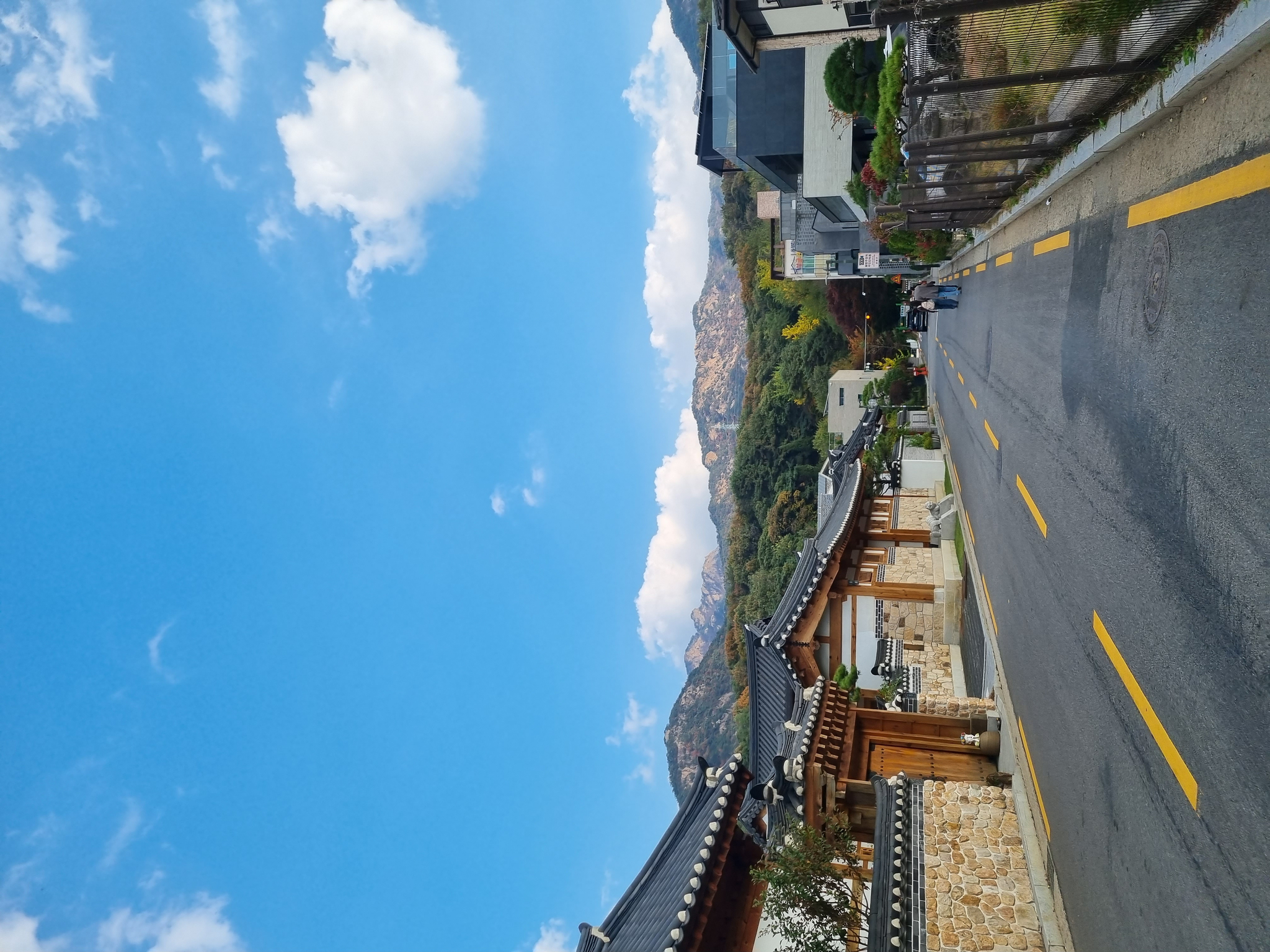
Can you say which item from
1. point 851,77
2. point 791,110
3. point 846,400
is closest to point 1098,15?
point 851,77

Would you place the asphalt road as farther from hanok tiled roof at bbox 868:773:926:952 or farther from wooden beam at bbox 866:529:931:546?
wooden beam at bbox 866:529:931:546

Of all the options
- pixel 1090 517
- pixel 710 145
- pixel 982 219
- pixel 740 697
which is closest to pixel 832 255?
pixel 710 145

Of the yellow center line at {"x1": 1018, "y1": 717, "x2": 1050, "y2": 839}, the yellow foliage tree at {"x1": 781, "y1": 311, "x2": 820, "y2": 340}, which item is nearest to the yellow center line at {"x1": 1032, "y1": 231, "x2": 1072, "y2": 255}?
the yellow center line at {"x1": 1018, "y1": 717, "x2": 1050, "y2": 839}

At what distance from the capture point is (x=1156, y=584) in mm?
7371

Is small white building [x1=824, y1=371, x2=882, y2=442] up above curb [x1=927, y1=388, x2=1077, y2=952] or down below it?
above

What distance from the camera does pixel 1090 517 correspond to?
954cm

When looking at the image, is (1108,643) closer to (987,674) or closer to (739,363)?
(987,674)

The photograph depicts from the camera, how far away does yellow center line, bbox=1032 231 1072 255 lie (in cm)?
1270

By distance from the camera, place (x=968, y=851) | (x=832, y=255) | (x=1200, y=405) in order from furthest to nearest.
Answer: (x=832, y=255) < (x=968, y=851) < (x=1200, y=405)

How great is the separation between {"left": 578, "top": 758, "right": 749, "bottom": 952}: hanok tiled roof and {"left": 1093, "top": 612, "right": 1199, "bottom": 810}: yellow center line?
8176 millimetres

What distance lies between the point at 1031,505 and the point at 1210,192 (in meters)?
6.69

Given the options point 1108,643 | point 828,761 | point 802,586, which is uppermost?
point 1108,643

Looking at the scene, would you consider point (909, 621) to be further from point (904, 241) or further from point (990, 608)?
point (904, 241)

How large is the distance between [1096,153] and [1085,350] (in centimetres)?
299
